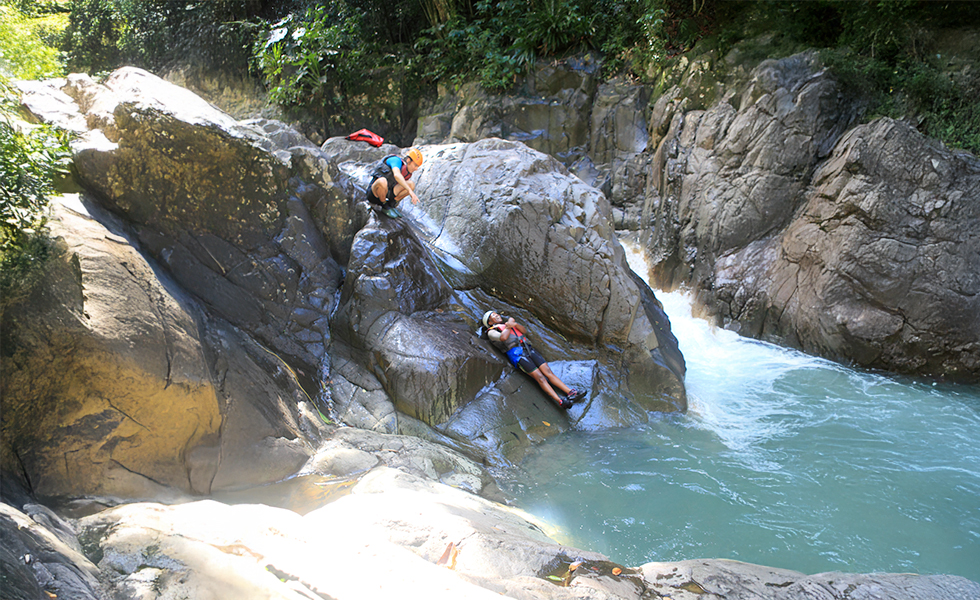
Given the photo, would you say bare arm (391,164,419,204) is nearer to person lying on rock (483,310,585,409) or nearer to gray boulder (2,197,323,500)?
person lying on rock (483,310,585,409)

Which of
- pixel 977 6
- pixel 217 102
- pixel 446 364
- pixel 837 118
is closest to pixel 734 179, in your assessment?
pixel 837 118

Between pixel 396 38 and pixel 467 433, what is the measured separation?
1163 cm

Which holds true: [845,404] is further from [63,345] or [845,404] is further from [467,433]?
[63,345]

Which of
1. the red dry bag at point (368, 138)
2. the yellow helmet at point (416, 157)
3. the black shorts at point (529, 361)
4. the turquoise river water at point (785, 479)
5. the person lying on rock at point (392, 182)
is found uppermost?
the red dry bag at point (368, 138)

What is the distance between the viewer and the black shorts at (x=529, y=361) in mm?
6168

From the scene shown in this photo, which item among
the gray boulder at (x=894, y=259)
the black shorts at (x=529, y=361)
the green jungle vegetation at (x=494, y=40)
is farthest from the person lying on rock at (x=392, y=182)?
the gray boulder at (x=894, y=259)

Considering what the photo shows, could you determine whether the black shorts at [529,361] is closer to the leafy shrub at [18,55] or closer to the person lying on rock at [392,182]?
the person lying on rock at [392,182]

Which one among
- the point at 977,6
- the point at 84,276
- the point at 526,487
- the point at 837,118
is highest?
the point at 977,6

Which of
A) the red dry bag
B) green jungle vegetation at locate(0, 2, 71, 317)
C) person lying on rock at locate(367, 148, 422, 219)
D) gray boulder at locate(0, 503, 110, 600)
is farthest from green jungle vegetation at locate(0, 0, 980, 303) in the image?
gray boulder at locate(0, 503, 110, 600)

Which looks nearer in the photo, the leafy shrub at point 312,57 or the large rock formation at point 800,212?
the large rock formation at point 800,212

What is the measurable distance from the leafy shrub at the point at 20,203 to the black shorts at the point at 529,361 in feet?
14.0

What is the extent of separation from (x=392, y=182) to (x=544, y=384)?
2.94 metres

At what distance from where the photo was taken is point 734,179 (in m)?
9.10

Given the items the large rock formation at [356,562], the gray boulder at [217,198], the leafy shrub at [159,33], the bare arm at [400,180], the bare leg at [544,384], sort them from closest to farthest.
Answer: the large rock formation at [356,562], the gray boulder at [217,198], the bare leg at [544,384], the bare arm at [400,180], the leafy shrub at [159,33]
